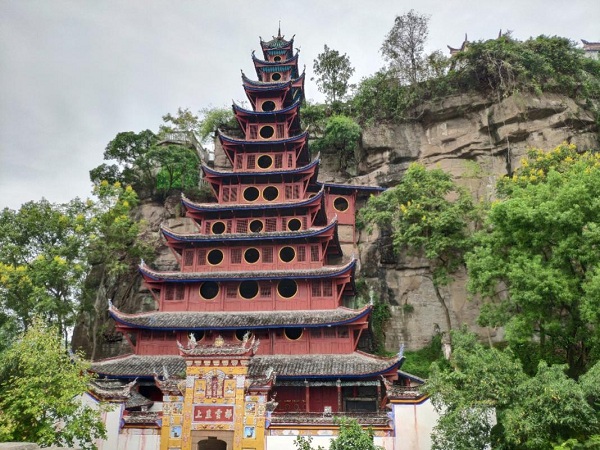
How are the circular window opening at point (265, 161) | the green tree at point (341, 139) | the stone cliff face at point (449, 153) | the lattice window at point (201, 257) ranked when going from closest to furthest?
the lattice window at point (201, 257) → the stone cliff face at point (449, 153) → the circular window opening at point (265, 161) → the green tree at point (341, 139)

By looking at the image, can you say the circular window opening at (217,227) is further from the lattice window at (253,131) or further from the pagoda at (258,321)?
the lattice window at (253,131)

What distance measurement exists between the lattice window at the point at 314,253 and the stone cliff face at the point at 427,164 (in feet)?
19.8

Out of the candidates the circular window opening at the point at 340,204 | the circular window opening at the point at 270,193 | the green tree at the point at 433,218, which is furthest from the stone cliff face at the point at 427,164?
the circular window opening at the point at 270,193

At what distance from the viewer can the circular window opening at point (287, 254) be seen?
26.2 metres

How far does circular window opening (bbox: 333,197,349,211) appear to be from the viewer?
3341cm

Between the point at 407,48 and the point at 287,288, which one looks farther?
the point at 407,48

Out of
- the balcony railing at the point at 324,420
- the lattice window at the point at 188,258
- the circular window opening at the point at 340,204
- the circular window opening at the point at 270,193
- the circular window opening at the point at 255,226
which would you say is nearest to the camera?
the balcony railing at the point at 324,420

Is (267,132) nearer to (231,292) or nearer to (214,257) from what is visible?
(214,257)

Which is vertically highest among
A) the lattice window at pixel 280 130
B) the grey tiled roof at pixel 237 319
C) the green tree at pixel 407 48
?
the green tree at pixel 407 48

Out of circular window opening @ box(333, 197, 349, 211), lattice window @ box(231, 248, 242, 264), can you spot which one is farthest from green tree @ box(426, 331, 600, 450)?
circular window opening @ box(333, 197, 349, 211)

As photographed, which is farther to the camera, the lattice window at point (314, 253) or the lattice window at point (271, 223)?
the lattice window at point (271, 223)

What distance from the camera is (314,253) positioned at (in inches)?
1025

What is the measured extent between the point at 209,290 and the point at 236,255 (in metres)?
2.34

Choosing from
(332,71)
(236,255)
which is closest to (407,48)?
(332,71)
